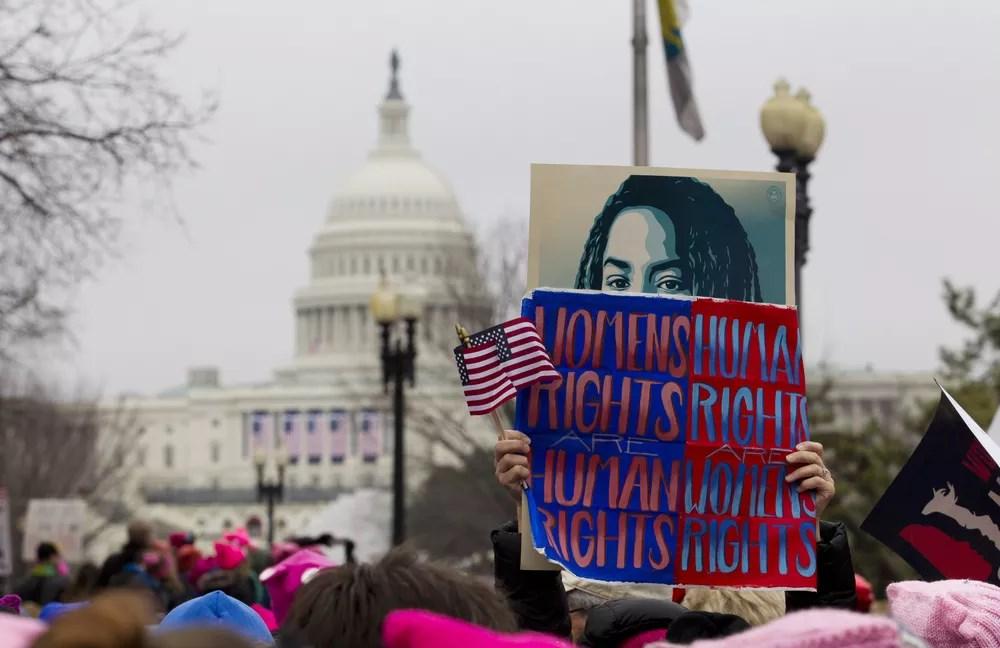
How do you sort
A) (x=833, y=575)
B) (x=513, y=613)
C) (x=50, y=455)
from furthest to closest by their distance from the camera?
(x=50, y=455)
(x=833, y=575)
(x=513, y=613)

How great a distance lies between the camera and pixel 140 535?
44.6ft

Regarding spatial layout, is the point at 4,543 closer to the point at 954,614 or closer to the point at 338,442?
the point at 954,614

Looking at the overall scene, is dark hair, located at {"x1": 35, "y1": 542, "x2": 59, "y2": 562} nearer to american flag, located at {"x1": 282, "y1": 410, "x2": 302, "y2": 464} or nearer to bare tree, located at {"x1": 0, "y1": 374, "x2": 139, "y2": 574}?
bare tree, located at {"x1": 0, "y1": 374, "x2": 139, "y2": 574}

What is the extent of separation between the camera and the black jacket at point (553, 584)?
5.54 m

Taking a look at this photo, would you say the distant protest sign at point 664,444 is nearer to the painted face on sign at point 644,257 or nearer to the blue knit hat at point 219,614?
the painted face on sign at point 644,257

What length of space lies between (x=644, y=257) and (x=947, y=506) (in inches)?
42.8

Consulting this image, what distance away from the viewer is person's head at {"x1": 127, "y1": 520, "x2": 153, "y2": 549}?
44.1 feet

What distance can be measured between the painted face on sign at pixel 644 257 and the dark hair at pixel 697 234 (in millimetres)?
15

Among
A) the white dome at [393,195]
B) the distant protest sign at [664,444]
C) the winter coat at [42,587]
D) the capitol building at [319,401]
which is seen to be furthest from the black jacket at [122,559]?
the white dome at [393,195]

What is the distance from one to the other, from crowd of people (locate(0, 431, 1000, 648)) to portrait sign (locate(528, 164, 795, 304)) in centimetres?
52

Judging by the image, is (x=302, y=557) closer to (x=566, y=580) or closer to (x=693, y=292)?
(x=566, y=580)

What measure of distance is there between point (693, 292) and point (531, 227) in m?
0.42

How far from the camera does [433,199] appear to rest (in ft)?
513

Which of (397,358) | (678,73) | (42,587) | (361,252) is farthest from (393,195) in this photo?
(42,587)
